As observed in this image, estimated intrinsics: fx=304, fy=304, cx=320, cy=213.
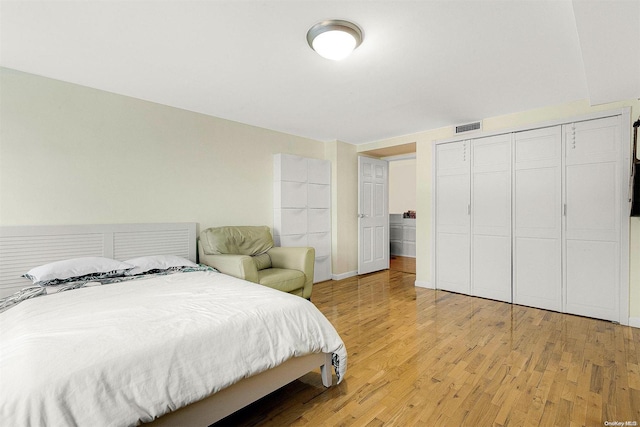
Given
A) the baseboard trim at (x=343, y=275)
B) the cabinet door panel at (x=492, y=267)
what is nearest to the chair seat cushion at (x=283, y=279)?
the baseboard trim at (x=343, y=275)

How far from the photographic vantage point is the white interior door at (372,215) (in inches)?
211

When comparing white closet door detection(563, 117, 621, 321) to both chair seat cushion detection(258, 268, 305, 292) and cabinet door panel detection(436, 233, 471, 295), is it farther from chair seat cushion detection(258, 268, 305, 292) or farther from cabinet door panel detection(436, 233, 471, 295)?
chair seat cushion detection(258, 268, 305, 292)

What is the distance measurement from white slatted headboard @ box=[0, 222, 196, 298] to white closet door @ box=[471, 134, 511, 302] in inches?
142

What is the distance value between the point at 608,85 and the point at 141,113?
440 cm

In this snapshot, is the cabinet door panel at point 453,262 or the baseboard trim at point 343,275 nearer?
the cabinet door panel at point 453,262

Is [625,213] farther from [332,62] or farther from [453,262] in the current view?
[332,62]

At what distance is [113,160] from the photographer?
3047 millimetres

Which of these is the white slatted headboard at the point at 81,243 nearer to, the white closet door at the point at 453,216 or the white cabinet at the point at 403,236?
the white closet door at the point at 453,216

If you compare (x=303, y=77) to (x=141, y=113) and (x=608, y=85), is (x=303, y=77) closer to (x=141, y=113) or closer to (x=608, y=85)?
(x=141, y=113)

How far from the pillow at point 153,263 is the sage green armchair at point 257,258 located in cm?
39

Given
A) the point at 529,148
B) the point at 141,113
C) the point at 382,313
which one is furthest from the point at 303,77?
the point at 529,148

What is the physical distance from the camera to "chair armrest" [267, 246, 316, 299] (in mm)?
3596

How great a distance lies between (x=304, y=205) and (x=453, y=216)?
84.8 inches

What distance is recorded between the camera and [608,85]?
2.60 m
